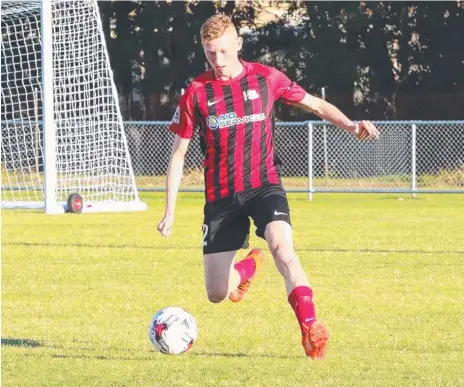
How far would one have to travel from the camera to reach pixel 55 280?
11.6 metres

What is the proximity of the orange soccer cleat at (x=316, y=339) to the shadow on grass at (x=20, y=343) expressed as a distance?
2.14 meters

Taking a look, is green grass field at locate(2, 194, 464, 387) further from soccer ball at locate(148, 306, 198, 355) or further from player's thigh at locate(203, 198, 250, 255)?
player's thigh at locate(203, 198, 250, 255)

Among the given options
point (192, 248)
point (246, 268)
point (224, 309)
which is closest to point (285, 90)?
point (246, 268)

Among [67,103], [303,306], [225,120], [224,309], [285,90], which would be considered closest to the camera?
[303,306]

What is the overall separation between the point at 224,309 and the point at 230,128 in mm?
2445

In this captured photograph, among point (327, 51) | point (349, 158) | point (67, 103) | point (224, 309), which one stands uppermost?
point (224, 309)

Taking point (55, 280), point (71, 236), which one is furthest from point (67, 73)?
point (55, 280)

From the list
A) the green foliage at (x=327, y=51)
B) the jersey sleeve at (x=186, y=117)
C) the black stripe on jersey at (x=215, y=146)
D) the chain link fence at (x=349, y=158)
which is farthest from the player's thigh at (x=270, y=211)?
the green foliage at (x=327, y=51)

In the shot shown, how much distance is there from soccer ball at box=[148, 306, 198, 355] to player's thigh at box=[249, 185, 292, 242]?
0.75 metres

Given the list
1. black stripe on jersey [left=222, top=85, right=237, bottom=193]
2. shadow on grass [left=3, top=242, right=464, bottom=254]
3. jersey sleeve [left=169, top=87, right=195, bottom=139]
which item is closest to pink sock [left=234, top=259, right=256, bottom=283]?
black stripe on jersey [left=222, top=85, right=237, bottom=193]

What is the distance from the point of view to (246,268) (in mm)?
8508

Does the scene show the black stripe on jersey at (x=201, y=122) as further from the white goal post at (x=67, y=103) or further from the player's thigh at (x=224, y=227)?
the white goal post at (x=67, y=103)

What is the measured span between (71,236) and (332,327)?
8326 mm

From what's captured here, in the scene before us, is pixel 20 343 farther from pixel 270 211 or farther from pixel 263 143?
pixel 263 143
